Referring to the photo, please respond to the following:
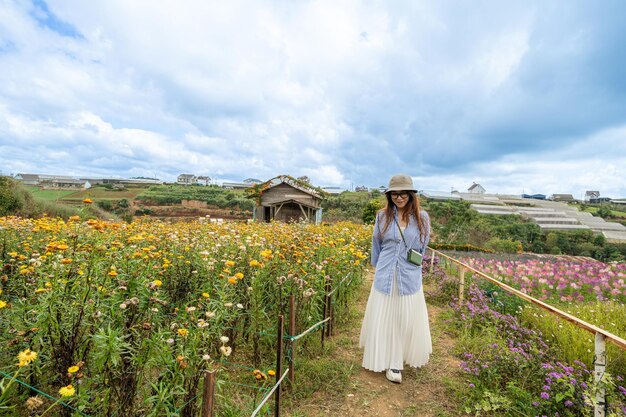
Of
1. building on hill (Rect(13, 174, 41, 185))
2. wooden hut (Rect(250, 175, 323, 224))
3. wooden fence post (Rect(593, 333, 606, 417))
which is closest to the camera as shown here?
wooden fence post (Rect(593, 333, 606, 417))

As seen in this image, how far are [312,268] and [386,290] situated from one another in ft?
2.88

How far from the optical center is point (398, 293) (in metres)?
3.15

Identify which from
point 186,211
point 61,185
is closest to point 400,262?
point 186,211

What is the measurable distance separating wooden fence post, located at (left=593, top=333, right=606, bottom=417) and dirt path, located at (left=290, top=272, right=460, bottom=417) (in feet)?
3.52

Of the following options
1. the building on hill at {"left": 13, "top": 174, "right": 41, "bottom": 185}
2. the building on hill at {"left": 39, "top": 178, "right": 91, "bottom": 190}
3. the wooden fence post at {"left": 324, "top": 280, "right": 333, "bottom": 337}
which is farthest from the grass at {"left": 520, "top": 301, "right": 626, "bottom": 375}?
the building on hill at {"left": 39, "top": 178, "right": 91, "bottom": 190}

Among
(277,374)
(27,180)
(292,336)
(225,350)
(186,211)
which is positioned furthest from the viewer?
(27,180)

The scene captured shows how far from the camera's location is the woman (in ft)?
10.3

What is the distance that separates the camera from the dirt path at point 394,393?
270 cm

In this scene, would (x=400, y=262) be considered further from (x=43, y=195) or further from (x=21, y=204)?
(x=43, y=195)

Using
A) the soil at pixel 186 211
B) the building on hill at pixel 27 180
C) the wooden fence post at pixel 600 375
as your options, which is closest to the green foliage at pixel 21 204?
the building on hill at pixel 27 180

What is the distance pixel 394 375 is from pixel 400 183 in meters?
1.91

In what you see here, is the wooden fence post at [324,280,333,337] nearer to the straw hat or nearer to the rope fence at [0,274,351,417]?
the rope fence at [0,274,351,417]

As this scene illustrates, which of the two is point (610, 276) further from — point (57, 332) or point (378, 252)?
point (57, 332)

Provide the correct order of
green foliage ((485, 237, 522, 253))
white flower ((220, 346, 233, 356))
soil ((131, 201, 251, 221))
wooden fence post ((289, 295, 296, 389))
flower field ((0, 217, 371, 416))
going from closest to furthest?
white flower ((220, 346, 233, 356)) → flower field ((0, 217, 371, 416)) → wooden fence post ((289, 295, 296, 389)) → green foliage ((485, 237, 522, 253)) → soil ((131, 201, 251, 221))
